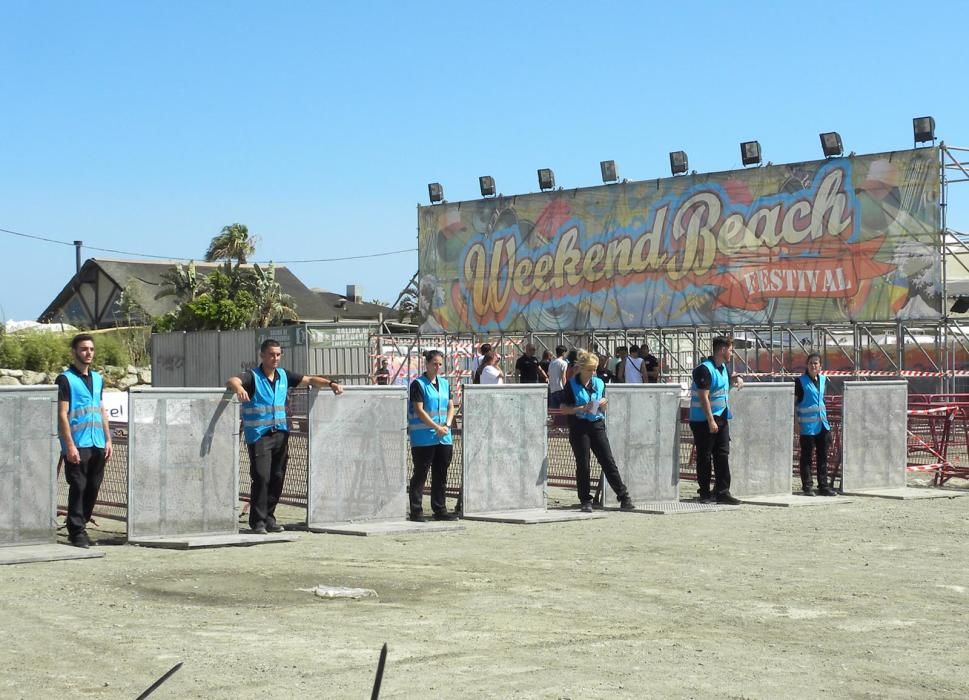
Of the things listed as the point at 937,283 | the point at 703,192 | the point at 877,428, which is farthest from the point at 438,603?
the point at 703,192

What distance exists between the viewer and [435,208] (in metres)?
42.5

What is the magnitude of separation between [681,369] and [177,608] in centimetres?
2935

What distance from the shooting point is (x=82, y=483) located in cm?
1134

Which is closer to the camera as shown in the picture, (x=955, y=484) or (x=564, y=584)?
(x=564, y=584)

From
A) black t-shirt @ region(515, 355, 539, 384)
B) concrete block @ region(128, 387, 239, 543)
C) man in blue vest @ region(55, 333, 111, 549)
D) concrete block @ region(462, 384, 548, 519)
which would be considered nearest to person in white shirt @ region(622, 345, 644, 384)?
black t-shirt @ region(515, 355, 539, 384)

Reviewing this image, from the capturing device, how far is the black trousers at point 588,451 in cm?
1451

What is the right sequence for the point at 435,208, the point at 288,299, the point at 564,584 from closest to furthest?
the point at 564,584
the point at 435,208
the point at 288,299

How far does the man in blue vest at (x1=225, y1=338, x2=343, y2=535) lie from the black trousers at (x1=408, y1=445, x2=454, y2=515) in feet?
4.77

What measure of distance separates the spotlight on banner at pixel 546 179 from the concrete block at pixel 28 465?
29010mm

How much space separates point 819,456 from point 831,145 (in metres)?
17.8

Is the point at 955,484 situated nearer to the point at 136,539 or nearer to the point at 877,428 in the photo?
the point at 877,428

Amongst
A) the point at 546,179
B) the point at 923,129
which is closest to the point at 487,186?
the point at 546,179

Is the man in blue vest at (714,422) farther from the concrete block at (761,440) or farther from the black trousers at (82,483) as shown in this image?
the black trousers at (82,483)

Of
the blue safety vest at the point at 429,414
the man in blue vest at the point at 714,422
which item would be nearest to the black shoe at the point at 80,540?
the blue safety vest at the point at 429,414
